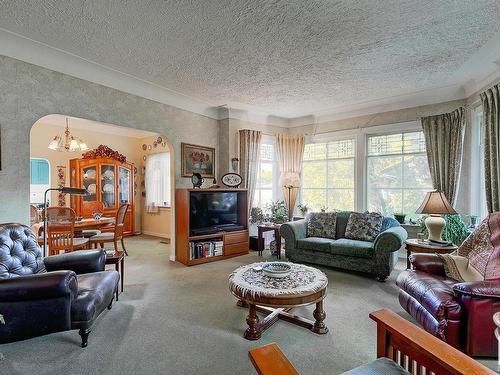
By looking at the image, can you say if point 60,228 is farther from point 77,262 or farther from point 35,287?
point 35,287

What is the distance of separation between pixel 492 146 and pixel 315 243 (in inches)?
99.1

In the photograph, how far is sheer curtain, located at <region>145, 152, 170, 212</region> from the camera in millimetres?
6906

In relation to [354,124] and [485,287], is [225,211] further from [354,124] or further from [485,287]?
[485,287]

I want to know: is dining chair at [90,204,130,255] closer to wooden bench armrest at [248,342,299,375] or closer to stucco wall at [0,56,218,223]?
stucco wall at [0,56,218,223]

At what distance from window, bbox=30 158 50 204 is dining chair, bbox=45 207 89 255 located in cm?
244

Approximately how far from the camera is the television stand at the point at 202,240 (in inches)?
173

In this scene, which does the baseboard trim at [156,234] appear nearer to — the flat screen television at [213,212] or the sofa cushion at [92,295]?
the flat screen television at [213,212]

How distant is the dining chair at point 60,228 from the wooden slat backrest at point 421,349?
414 cm

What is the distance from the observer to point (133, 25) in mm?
2609

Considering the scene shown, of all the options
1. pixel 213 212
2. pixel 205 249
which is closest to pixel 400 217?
pixel 213 212

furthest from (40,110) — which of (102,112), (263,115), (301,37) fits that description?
(263,115)

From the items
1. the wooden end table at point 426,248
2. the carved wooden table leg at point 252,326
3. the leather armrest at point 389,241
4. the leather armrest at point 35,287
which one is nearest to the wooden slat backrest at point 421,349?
the carved wooden table leg at point 252,326

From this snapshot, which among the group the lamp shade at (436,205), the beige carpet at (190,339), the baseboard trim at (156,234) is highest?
the lamp shade at (436,205)

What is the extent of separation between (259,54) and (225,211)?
2743 mm
